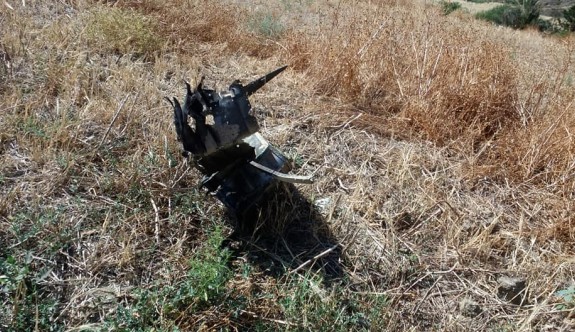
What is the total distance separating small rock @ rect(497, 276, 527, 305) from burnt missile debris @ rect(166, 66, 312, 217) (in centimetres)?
118

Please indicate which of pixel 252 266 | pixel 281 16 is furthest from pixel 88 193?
pixel 281 16

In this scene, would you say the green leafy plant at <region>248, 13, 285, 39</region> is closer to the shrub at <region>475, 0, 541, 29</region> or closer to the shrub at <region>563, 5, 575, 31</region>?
the shrub at <region>475, 0, 541, 29</region>

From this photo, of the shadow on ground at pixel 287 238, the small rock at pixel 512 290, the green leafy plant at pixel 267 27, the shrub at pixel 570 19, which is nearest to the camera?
the shadow on ground at pixel 287 238

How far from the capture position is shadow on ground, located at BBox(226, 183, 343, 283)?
7.32ft

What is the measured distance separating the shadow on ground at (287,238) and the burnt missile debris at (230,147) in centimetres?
13

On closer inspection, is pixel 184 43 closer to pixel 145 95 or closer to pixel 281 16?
pixel 145 95

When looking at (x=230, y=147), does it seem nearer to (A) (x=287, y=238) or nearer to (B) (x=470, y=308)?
(A) (x=287, y=238)

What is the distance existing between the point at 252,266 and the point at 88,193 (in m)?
0.91

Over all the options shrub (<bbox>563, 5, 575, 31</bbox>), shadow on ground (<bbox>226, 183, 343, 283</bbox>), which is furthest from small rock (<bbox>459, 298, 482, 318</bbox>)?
shrub (<bbox>563, 5, 575, 31</bbox>)

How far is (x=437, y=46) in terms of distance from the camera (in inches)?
154

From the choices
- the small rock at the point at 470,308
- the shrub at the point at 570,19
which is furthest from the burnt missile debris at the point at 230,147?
the shrub at the point at 570,19

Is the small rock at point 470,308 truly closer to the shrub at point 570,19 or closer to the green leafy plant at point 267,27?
the green leafy plant at point 267,27

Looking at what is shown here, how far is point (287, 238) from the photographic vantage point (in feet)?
7.84

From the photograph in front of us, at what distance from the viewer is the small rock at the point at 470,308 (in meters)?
2.28
